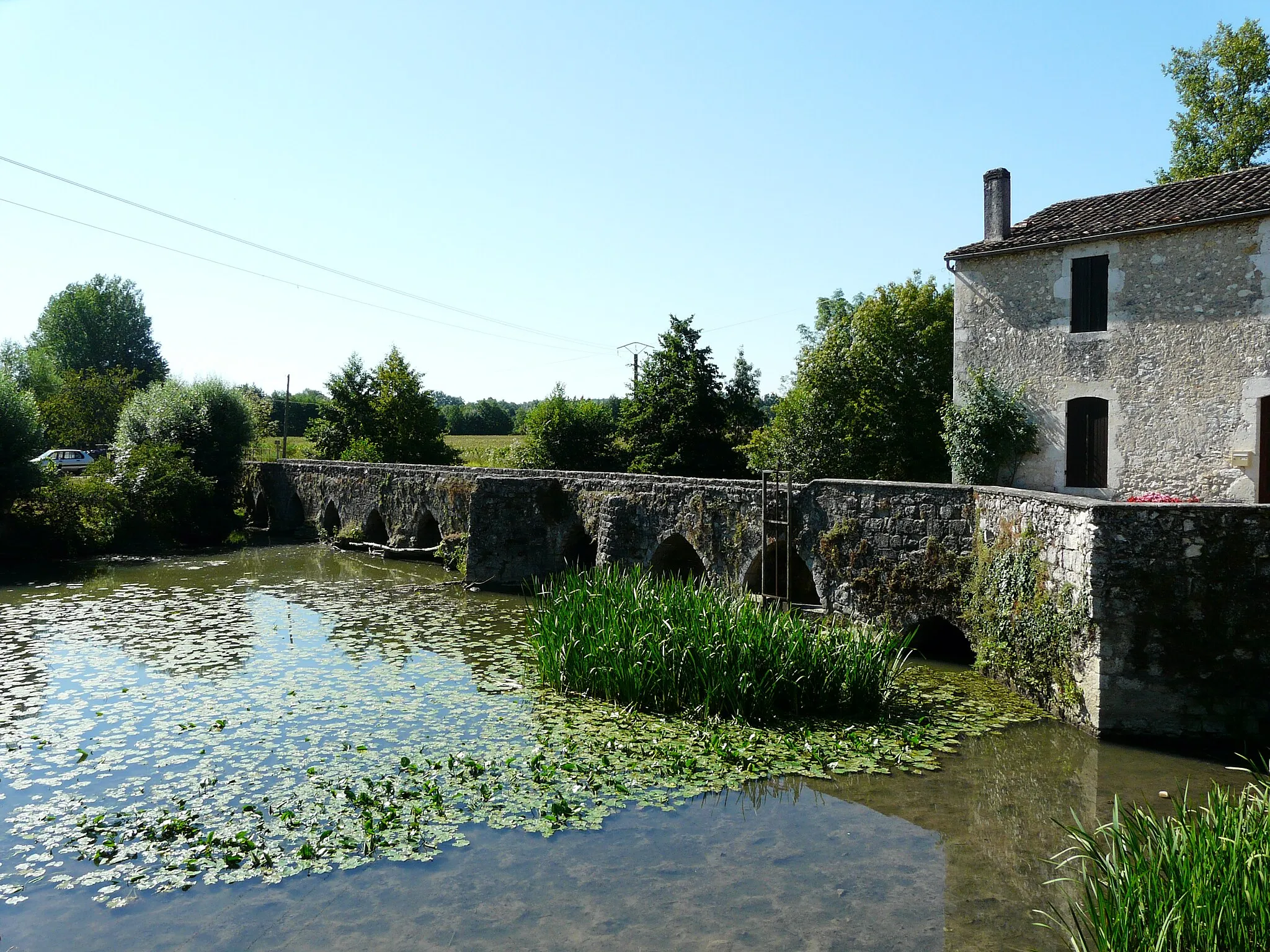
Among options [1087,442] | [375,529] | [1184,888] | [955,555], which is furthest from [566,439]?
[1184,888]

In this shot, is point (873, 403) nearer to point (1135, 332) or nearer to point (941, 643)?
point (1135, 332)

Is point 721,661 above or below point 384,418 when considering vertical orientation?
below

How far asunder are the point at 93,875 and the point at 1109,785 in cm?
670

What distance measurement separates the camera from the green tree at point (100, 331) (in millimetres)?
57625

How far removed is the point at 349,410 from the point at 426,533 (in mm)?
12670

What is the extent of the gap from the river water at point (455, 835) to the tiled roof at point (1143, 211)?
9.00 m

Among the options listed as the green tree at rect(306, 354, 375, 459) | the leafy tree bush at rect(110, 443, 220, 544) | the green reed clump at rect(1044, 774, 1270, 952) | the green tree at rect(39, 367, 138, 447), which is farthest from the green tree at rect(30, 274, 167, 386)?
the green reed clump at rect(1044, 774, 1270, 952)

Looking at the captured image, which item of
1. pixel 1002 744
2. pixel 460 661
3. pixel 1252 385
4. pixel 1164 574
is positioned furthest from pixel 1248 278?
pixel 460 661

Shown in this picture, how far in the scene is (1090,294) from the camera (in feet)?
47.3

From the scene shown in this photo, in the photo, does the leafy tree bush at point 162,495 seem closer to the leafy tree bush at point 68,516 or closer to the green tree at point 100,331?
the leafy tree bush at point 68,516

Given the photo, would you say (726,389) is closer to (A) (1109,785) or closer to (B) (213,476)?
(B) (213,476)

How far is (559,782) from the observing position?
681 cm

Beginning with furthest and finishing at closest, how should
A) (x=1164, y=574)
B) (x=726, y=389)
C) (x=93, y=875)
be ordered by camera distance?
1. (x=726, y=389)
2. (x=1164, y=574)
3. (x=93, y=875)

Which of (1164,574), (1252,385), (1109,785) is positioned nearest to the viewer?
(1109,785)
